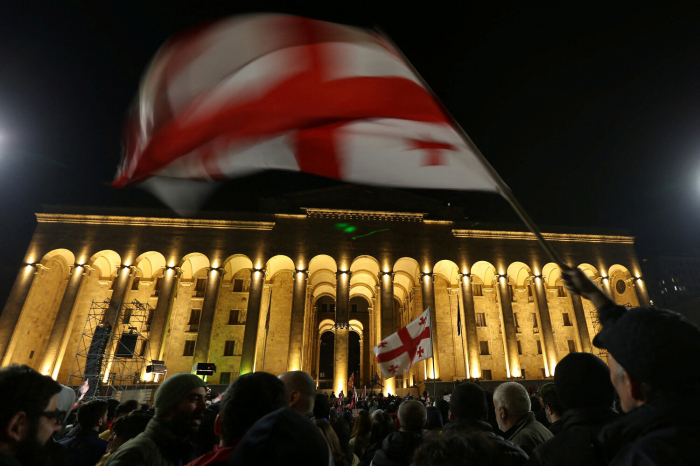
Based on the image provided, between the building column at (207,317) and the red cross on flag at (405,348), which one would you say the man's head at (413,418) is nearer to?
the red cross on flag at (405,348)

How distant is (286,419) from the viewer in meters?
1.56

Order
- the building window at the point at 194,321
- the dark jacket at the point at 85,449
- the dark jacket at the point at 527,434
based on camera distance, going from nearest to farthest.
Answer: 1. the dark jacket at the point at 527,434
2. the dark jacket at the point at 85,449
3. the building window at the point at 194,321

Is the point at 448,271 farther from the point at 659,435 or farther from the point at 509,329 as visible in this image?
the point at 659,435

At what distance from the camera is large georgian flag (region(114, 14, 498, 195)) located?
4363 mm

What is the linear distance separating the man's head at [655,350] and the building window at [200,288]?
1244 inches

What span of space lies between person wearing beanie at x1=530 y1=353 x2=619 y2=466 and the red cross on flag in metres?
6.82

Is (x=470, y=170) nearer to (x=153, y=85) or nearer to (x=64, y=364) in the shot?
(x=153, y=85)

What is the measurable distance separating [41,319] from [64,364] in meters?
3.81

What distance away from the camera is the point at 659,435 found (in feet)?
4.55

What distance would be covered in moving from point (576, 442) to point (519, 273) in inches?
1313

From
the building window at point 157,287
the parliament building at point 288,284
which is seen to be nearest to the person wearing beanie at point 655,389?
Answer: the parliament building at point 288,284

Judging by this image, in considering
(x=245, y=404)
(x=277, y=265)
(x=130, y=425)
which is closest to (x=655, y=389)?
(x=245, y=404)

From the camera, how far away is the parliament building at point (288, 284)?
26125 millimetres

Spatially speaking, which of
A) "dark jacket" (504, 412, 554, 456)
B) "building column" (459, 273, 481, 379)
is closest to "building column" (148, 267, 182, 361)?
"building column" (459, 273, 481, 379)
